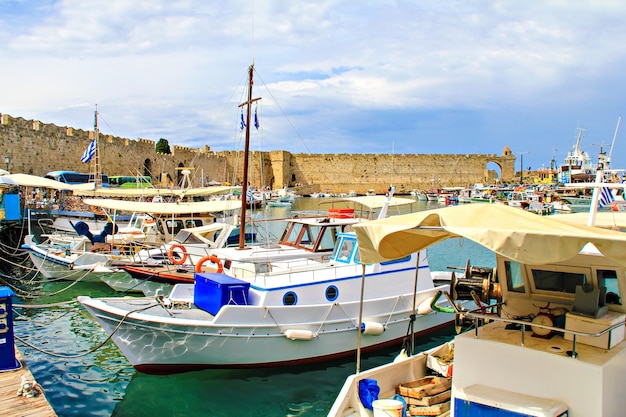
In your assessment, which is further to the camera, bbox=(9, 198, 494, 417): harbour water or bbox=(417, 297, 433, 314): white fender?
bbox=(417, 297, 433, 314): white fender

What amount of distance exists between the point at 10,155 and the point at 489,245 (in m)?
28.8

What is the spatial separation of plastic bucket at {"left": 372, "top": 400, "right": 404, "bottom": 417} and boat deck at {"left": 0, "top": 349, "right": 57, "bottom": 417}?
322cm

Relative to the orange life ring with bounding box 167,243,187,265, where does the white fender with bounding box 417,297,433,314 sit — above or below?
below

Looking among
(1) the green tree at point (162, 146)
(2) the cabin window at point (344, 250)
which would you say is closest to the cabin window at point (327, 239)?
(2) the cabin window at point (344, 250)

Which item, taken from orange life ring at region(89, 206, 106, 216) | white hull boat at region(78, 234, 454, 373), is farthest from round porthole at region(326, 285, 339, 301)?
orange life ring at region(89, 206, 106, 216)

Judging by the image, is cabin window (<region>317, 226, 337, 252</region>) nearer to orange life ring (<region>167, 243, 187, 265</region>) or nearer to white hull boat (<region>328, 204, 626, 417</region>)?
orange life ring (<region>167, 243, 187, 265</region>)

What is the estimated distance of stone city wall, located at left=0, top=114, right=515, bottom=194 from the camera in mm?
38656

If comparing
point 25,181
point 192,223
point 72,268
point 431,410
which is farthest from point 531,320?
point 25,181

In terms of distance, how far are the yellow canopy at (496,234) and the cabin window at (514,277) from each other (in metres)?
0.77

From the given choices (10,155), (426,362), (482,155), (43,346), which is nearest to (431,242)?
(426,362)

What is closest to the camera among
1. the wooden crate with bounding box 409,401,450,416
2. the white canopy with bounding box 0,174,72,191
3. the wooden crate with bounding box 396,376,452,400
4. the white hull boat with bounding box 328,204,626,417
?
the white hull boat with bounding box 328,204,626,417

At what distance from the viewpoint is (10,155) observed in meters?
27.1

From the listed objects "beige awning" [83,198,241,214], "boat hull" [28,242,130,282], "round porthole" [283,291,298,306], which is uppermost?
"beige awning" [83,198,241,214]

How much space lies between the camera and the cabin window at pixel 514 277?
4938mm
